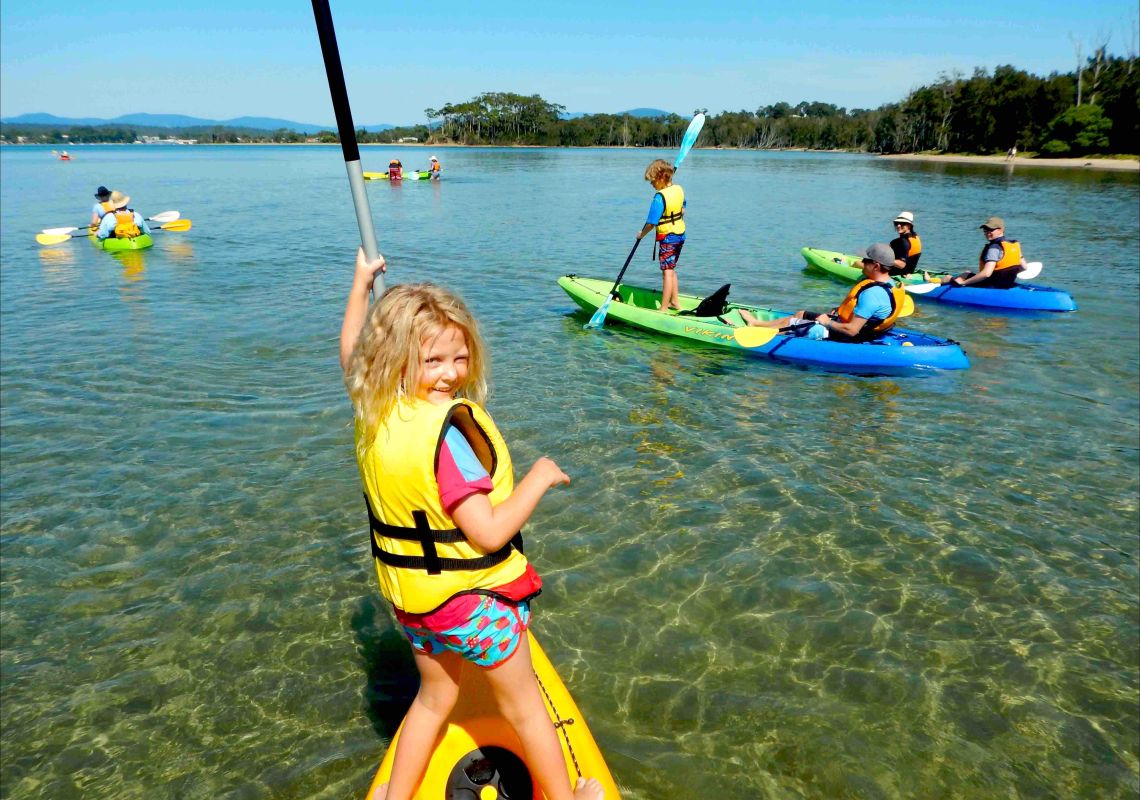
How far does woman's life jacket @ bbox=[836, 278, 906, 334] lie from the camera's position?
9308 mm

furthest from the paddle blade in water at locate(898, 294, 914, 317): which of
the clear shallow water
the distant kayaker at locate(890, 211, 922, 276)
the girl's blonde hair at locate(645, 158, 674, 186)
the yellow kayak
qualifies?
the yellow kayak

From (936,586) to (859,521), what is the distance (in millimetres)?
883

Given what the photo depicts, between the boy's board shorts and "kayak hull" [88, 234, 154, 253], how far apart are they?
47.4 feet

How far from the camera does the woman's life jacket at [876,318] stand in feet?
30.5

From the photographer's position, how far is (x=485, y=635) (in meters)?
2.24

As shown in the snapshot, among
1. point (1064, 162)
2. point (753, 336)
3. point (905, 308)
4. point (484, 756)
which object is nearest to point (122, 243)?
point (753, 336)

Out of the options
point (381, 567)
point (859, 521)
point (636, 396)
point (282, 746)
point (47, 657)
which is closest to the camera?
point (381, 567)

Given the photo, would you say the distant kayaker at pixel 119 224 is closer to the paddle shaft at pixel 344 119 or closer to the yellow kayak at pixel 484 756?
the paddle shaft at pixel 344 119

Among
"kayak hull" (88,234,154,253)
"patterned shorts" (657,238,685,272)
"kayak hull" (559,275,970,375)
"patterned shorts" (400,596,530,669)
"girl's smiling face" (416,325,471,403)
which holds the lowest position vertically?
"kayak hull" (559,275,970,375)

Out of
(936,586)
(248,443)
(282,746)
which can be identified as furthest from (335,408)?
(936,586)

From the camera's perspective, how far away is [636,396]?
8422 millimetres

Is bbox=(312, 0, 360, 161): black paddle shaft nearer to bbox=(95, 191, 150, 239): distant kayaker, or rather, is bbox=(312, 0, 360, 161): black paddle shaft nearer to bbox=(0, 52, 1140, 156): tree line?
bbox=(95, 191, 150, 239): distant kayaker

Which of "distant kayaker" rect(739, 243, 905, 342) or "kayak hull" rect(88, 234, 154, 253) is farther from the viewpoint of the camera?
"kayak hull" rect(88, 234, 154, 253)

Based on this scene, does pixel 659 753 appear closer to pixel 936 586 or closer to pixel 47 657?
pixel 936 586
